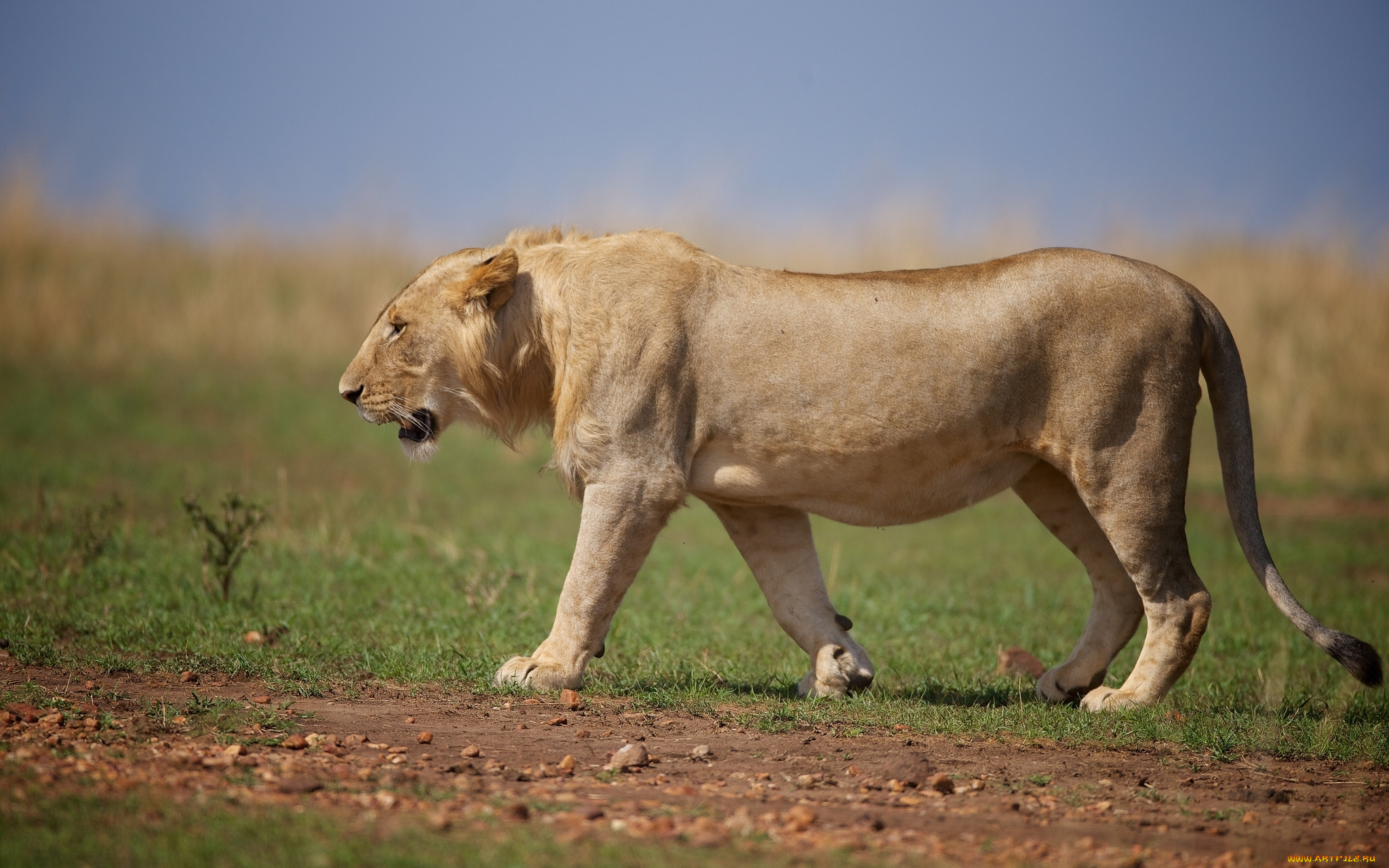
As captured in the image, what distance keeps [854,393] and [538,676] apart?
5.51 feet

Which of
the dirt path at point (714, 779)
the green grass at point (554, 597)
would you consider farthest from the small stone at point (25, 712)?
the green grass at point (554, 597)

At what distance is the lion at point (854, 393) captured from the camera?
4973 millimetres

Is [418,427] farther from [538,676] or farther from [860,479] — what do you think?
[860,479]

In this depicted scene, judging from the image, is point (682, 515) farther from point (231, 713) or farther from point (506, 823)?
point (506, 823)

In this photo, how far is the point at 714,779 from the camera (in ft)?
13.4

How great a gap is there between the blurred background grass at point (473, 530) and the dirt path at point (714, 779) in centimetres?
37

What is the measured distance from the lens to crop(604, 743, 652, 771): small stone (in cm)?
411

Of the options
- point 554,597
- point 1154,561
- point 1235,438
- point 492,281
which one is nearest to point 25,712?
point 492,281

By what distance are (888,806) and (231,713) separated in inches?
92.4

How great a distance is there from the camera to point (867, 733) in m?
4.75

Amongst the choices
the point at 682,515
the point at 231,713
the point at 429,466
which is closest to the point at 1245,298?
the point at 682,515

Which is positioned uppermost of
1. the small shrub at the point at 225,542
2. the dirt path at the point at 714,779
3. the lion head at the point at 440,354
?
the lion head at the point at 440,354

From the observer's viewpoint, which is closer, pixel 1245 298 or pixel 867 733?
pixel 867 733

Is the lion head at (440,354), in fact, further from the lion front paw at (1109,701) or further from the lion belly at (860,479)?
the lion front paw at (1109,701)
